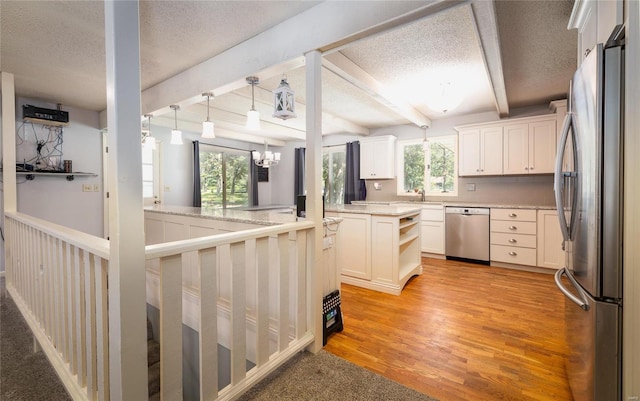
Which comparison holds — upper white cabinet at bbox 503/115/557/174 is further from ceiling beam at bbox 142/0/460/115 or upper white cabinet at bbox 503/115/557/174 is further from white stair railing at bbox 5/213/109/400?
white stair railing at bbox 5/213/109/400

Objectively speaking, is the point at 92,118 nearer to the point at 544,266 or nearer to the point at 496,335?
the point at 496,335

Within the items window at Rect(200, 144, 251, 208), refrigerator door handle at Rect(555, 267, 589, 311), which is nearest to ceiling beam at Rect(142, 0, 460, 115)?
refrigerator door handle at Rect(555, 267, 589, 311)

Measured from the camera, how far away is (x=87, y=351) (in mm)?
1312

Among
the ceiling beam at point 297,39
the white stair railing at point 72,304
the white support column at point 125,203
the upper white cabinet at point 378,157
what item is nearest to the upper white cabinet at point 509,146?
the upper white cabinet at point 378,157

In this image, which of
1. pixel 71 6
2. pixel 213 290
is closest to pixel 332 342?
pixel 213 290

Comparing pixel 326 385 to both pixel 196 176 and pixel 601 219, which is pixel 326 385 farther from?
pixel 196 176

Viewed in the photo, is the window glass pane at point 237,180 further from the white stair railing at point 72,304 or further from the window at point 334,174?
the white stair railing at point 72,304

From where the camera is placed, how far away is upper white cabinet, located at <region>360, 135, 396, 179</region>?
5484mm

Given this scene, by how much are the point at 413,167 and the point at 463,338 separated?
395 cm

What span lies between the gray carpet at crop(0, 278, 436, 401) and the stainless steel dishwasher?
328cm

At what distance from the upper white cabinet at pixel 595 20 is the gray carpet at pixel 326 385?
1930 millimetres

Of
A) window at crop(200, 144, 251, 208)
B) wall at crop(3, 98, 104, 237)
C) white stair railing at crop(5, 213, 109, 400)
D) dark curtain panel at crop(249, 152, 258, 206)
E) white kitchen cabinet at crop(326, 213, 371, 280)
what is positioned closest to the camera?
white stair railing at crop(5, 213, 109, 400)

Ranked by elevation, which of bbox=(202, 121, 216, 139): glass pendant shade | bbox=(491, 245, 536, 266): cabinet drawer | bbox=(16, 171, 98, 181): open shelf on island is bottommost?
bbox=(491, 245, 536, 266): cabinet drawer

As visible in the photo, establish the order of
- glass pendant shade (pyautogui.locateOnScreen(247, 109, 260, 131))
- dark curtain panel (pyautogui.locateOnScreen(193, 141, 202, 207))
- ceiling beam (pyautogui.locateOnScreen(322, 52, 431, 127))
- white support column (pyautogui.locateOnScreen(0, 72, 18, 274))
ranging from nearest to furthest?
glass pendant shade (pyautogui.locateOnScreen(247, 109, 260, 131)) → ceiling beam (pyautogui.locateOnScreen(322, 52, 431, 127)) → white support column (pyautogui.locateOnScreen(0, 72, 18, 274)) → dark curtain panel (pyautogui.locateOnScreen(193, 141, 202, 207))
